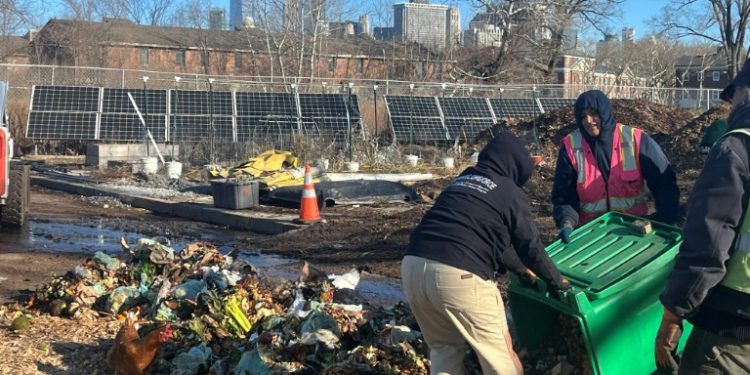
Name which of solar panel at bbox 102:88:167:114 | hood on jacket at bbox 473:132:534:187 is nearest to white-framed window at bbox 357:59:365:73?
solar panel at bbox 102:88:167:114

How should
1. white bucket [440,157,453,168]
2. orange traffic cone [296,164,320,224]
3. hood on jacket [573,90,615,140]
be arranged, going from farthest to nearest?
1. white bucket [440,157,453,168]
2. orange traffic cone [296,164,320,224]
3. hood on jacket [573,90,615,140]

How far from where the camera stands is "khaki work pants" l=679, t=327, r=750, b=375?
292cm

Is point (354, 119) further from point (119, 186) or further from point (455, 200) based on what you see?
point (455, 200)

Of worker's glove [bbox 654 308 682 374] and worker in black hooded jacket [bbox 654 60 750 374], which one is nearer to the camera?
worker in black hooded jacket [bbox 654 60 750 374]

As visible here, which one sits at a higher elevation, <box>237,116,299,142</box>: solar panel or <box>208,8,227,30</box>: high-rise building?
<box>208,8,227,30</box>: high-rise building

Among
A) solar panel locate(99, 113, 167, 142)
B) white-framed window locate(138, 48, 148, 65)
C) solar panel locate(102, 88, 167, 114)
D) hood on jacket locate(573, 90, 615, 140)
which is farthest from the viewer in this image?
white-framed window locate(138, 48, 148, 65)

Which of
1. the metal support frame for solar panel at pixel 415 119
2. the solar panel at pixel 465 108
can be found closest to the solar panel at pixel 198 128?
the metal support frame for solar panel at pixel 415 119

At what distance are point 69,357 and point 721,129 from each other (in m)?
4.40

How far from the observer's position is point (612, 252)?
4.39 meters

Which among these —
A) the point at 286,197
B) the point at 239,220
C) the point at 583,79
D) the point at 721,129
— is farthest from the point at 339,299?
the point at 583,79

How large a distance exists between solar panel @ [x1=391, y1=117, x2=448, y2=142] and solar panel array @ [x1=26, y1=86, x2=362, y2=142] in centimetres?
146

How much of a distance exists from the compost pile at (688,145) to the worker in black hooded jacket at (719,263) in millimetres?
16718

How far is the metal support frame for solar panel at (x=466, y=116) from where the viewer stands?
959 inches

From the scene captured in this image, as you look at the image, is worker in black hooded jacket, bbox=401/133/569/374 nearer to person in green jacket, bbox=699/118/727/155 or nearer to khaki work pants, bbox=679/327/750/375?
khaki work pants, bbox=679/327/750/375
